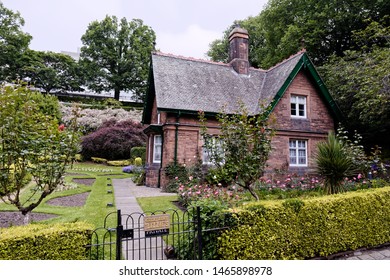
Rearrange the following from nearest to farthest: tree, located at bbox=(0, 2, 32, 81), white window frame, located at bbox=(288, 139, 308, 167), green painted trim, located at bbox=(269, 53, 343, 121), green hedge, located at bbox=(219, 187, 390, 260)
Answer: green hedge, located at bbox=(219, 187, 390, 260) < green painted trim, located at bbox=(269, 53, 343, 121) < white window frame, located at bbox=(288, 139, 308, 167) < tree, located at bbox=(0, 2, 32, 81)

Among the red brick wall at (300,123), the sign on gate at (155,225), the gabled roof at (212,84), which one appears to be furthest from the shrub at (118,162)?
the sign on gate at (155,225)

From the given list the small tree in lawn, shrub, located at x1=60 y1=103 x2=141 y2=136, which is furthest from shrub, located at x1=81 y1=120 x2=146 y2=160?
the small tree in lawn

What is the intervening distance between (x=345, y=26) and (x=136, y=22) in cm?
3672

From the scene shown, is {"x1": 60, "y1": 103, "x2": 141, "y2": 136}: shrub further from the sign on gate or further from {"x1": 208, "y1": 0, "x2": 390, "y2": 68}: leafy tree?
the sign on gate

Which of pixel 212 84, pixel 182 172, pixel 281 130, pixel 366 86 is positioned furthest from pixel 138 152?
pixel 366 86

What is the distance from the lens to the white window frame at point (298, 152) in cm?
1560

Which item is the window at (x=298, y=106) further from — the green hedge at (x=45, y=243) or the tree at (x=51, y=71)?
the tree at (x=51, y=71)

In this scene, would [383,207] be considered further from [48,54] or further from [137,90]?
[48,54]

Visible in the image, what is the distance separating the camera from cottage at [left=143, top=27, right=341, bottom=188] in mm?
13664

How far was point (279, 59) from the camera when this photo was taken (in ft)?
83.3

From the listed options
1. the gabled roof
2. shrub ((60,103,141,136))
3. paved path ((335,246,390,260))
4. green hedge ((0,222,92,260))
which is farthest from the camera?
shrub ((60,103,141,136))

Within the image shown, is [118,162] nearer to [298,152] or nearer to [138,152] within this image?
[138,152]

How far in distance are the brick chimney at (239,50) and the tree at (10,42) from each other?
34.3 metres

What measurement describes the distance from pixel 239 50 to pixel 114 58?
3251 cm
